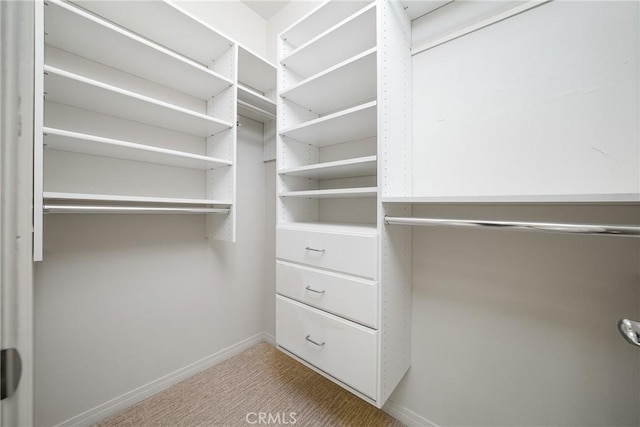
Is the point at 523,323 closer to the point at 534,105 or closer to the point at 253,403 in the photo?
the point at 534,105

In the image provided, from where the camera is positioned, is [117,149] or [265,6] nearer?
[117,149]

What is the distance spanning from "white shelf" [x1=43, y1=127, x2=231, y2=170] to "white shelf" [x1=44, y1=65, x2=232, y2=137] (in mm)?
201

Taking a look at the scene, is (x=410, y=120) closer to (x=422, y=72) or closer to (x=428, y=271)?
(x=422, y=72)

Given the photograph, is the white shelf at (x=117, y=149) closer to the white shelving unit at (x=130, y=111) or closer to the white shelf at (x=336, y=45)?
the white shelving unit at (x=130, y=111)

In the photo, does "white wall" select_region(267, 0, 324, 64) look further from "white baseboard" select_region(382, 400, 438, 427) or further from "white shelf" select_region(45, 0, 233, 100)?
"white baseboard" select_region(382, 400, 438, 427)

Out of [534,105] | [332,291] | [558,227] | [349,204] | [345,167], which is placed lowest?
[332,291]

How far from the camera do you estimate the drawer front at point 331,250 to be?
1.05 metres

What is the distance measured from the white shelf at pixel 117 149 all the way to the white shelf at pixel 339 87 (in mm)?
630

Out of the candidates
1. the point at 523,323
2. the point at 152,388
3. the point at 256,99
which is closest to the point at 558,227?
the point at 523,323

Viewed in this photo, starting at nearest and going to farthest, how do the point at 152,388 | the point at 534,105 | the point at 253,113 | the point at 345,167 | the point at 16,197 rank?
1. the point at 16,197
2. the point at 534,105
3. the point at 345,167
4. the point at 152,388
5. the point at 253,113

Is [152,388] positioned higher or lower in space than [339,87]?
lower

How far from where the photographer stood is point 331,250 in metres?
1.17

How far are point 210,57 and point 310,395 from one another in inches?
89.6

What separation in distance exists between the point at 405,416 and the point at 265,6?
306 cm
